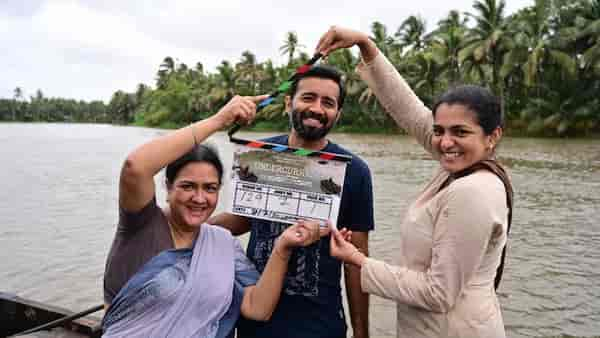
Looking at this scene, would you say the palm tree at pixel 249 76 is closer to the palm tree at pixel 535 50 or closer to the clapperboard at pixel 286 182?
the palm tree at pixel 535 50

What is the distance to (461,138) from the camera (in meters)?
2.00

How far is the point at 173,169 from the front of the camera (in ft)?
7.30

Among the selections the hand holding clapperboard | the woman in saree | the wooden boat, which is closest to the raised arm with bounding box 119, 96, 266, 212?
the woman in saree

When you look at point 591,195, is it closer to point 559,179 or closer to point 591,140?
point 559,179

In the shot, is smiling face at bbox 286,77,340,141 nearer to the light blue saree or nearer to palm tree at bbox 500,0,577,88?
the light blue saree

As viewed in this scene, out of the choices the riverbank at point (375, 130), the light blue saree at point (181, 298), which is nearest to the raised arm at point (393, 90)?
the light blue saree at point (181, 298)

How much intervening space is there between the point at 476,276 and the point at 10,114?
5255 inches

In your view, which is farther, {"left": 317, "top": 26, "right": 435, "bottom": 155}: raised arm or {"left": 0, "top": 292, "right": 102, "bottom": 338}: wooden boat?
{"left": 0, "top": 292, "right": 102, "bottom": 338}: wooden boat

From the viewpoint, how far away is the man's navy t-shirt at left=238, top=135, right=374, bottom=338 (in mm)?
2330

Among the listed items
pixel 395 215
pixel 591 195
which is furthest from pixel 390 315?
pixel 591 195

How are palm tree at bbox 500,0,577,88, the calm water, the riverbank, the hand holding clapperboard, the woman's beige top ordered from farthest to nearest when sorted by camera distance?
the riverbank
palm tree at bbox 500,0,577,88
the calm water
the hand holding clapperboard
the woman's beige top

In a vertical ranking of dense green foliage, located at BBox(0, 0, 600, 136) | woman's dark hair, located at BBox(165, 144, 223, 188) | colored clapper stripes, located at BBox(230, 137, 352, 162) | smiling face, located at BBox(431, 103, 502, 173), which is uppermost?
dense green foliage, located at BBox(0, 0, 600, 136)

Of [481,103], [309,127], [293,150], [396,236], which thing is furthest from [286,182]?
[396,236]

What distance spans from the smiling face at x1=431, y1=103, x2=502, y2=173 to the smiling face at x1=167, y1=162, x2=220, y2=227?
1067 mm
